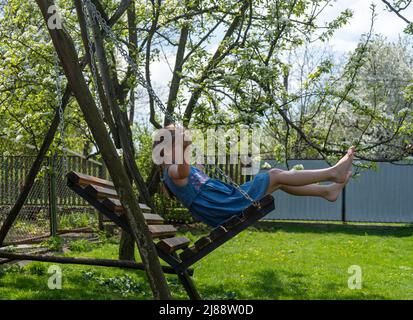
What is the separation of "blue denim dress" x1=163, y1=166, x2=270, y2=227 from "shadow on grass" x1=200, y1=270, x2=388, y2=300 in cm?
174

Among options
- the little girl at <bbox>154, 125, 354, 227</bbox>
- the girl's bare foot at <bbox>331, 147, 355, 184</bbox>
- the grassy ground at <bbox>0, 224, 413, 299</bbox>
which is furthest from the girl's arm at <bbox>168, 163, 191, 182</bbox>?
the grassy ground at <bbox>0, 224, 413, 299</bbox>

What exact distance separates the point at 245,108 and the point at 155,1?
2717 mm

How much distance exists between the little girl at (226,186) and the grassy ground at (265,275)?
178 centimetres

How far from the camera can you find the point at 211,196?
15.2 ft

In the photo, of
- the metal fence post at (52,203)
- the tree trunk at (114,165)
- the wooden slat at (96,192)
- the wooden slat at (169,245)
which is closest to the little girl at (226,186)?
the wooden slat at (169,245)

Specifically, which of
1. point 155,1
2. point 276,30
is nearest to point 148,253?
point 276,30

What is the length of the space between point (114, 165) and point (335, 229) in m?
9.93

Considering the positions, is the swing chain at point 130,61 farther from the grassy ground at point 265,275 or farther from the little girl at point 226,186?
the grassy ground at point 265,275

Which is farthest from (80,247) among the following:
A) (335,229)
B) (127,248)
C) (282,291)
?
(335,229)

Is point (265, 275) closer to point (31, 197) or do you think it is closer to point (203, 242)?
point (203, 242)

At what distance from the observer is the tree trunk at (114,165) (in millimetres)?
3734
